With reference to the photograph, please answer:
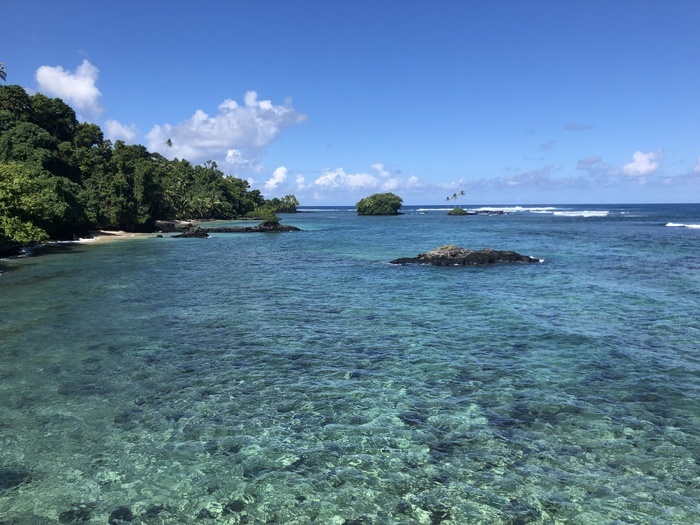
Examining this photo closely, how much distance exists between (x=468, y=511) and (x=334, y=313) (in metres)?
16.9

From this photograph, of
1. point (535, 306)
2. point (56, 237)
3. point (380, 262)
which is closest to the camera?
point (535, 306)

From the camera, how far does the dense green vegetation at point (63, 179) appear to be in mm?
47406

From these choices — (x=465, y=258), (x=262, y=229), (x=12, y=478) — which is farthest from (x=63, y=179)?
(x=12, y=478)

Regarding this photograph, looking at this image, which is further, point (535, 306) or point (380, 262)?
point (380, 262)

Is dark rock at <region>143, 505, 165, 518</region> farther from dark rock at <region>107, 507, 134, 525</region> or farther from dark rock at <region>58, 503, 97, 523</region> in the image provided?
dark rock at <region>58, 503, 97, 523</region>

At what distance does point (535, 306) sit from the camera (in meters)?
26.2

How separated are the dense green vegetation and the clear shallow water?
25024 mm

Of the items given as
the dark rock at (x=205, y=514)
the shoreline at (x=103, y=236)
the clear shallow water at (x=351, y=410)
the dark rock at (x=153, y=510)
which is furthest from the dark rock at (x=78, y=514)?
the shoreline at (x=103, y=236)

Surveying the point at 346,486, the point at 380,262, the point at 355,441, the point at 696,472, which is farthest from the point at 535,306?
the point at 380,262

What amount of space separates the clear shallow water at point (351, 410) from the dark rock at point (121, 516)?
5 centimetres

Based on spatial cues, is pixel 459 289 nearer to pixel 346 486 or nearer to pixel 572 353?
pixel 572 353

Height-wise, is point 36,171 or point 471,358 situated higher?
point 36,171

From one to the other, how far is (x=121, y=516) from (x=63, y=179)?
227 feet

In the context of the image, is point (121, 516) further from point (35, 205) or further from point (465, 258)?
point (35, 205)
